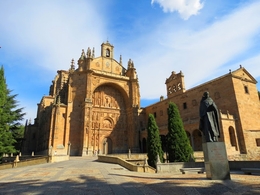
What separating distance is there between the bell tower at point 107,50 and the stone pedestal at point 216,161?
116 ft

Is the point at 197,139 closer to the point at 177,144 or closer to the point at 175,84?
the point at 175,84

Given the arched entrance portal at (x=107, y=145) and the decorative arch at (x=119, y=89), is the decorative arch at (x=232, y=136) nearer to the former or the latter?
the decorative arch at (x=119, y=89)

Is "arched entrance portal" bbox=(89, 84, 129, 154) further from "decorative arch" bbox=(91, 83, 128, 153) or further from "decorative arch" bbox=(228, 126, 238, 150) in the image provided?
"decorative arch" bbox=(228, 126, 238, 150)

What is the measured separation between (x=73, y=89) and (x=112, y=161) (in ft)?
62.6

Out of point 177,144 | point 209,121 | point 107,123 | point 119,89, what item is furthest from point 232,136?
point 119,89

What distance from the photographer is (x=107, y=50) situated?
4138 centimetres

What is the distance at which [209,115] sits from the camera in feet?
27.5

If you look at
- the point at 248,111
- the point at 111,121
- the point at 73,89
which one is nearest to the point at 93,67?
the point at 73,89

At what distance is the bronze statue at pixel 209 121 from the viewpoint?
8106 millimetres

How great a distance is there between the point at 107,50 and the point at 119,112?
Result: 14.2m

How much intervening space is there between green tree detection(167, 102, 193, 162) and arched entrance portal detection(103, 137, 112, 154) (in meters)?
20.1

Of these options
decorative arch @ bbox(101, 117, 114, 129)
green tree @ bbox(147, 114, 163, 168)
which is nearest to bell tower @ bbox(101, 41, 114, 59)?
decorative arch @ bbox(101, 117, 114, 129)

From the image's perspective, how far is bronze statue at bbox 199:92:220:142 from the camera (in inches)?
319

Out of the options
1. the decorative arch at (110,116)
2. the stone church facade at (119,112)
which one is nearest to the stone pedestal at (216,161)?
the stone church facade at (119,112)
